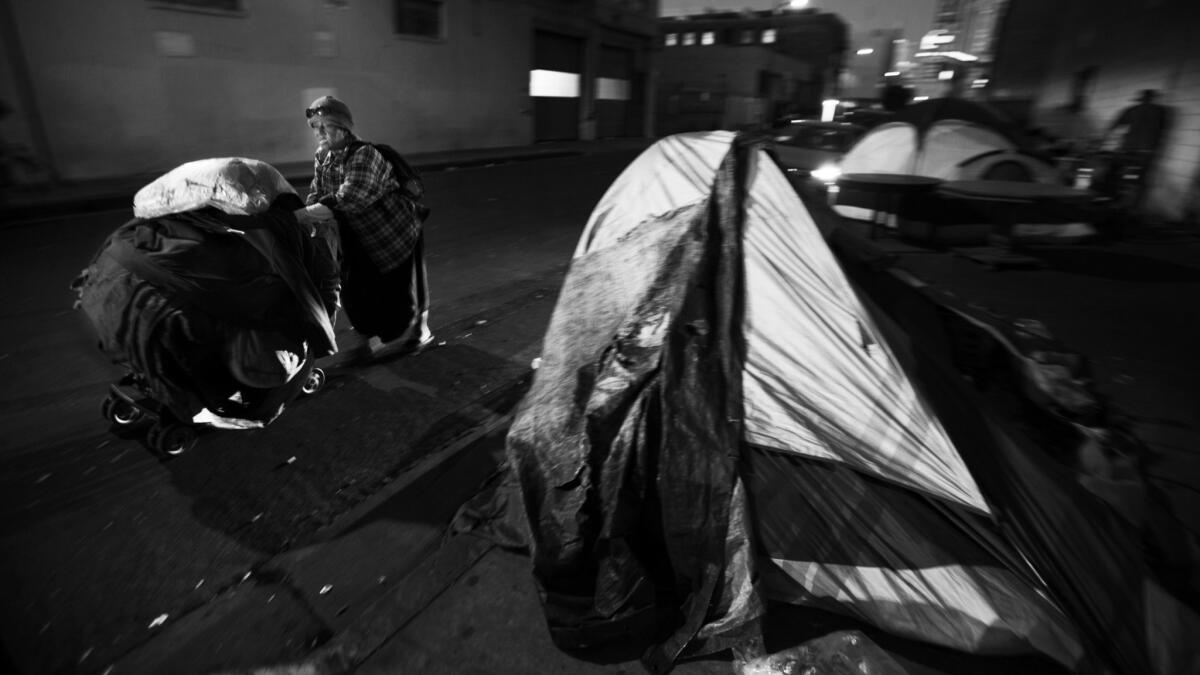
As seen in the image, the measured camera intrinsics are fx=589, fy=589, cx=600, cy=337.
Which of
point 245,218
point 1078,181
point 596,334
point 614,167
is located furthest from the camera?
point 614,167

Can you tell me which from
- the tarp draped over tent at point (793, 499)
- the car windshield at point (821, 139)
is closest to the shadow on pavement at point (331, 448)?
the tarp draped over tent at point (793, 499)

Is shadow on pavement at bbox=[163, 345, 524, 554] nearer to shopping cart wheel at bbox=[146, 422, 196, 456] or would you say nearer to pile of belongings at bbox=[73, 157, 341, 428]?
shopping cart wheel at bbox=[146, 422, 196, 456]

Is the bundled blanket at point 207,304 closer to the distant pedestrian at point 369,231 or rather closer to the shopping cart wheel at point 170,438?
the shopping cart wheel at point 170,438

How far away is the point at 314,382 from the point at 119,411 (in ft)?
3.00

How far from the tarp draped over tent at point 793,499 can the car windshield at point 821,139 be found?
9.26 m

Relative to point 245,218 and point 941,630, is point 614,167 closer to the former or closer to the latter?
point 245,218

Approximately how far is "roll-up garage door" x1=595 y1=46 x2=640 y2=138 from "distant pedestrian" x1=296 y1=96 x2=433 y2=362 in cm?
2213

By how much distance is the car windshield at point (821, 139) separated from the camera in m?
10.4

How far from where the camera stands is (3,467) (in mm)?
2809

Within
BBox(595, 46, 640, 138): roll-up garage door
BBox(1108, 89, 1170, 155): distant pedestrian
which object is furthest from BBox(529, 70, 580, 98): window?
BBox(1108, 89, 1170, 155): distant pedestrian

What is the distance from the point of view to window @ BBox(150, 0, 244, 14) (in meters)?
10.6

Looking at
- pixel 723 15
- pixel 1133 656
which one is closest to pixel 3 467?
pixel 1133 656

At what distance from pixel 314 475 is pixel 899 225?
853cm

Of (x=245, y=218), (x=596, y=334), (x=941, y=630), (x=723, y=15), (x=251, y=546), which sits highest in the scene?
(x=723, y=15)
